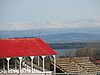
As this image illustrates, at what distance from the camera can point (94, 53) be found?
34.1 meters

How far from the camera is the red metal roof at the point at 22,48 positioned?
12781 millimetres

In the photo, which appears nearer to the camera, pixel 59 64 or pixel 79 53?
pixel 59 64

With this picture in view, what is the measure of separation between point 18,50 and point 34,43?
118 centimetres

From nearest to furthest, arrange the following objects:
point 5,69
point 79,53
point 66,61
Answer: point 5,69 → point 66,61 → point 79,53

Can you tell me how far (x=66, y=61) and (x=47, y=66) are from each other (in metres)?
1.14

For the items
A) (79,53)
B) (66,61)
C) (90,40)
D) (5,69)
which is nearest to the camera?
(5,69)

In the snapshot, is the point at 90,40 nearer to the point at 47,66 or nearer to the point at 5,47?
the point at 47,66

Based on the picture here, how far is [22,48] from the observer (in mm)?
13391

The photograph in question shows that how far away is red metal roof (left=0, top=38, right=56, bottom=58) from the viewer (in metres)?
12.8

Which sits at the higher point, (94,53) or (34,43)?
(34,43)

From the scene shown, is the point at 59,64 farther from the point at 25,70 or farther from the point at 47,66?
the point at 25,70

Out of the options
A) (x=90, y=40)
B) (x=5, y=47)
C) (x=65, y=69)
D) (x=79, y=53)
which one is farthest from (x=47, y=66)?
(x=90, y=40)

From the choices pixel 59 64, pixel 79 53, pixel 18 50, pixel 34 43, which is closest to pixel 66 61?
pixel 59 64

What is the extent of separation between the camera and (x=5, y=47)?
43.5 feet
